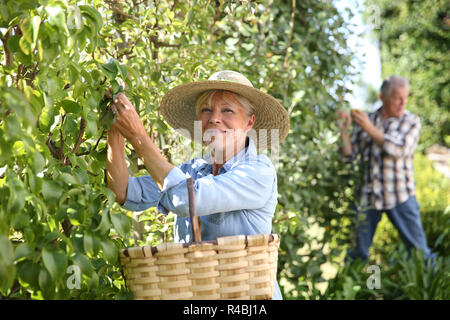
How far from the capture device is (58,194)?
4.41 ft

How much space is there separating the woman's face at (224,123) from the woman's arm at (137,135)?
0.36m

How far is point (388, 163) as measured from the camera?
465 centimetres

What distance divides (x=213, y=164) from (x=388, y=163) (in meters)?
3.05

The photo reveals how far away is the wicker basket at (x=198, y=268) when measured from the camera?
1.42m

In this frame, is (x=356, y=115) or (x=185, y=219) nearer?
(x=185, y=219)

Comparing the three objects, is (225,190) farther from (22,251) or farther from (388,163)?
(388,163)

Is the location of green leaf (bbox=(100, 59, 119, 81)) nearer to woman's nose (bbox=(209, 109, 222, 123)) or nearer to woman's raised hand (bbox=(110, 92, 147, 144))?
woman's raised hand (bbox=(110, 92, 147, 144))

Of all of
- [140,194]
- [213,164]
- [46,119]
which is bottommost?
[140,194]

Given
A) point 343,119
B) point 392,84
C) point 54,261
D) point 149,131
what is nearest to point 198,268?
point 54,261

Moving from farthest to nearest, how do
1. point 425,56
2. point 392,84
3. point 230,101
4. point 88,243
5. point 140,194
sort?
point 425,56
point 392,84
point 230,101
point 140,194
point 88,243
